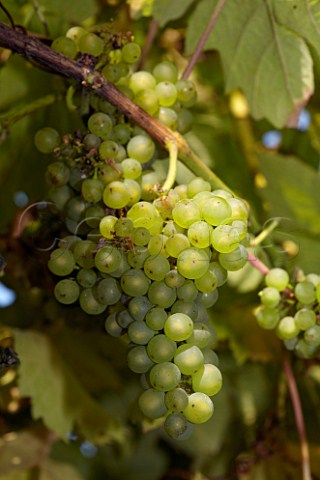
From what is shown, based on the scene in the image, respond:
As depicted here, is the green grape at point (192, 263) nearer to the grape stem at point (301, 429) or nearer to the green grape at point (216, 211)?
the green grape at point (216, 211)

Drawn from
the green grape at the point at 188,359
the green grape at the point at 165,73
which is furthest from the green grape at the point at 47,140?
the green grape at the point at 188,359

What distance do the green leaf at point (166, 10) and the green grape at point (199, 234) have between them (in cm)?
38

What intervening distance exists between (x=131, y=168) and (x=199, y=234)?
11 cm

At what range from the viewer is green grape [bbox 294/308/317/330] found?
2.19 feet

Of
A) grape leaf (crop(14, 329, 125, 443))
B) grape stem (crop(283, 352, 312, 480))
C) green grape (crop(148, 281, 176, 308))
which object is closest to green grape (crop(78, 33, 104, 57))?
green grape (crop(148, 281, 176, 308))

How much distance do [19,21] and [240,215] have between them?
0.43 meters

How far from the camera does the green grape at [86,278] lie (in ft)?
1.99

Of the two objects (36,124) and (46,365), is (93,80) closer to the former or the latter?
(36,124)

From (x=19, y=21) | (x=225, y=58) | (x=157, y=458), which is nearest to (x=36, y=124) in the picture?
(x=19, y=21)

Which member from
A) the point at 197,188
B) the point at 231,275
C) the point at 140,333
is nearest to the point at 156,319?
the point at 140,333

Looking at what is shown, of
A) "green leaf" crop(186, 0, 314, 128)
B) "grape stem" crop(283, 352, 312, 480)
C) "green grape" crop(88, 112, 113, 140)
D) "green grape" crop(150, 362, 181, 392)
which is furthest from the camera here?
"grape stem" crop(283, 352, 312, 480)

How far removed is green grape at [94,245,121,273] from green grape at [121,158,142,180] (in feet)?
0.32

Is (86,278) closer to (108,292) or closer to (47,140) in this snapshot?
(108,292)

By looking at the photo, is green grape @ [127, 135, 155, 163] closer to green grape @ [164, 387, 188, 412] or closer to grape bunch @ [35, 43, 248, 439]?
grape bunch @ [35, 43, 248, 439]
